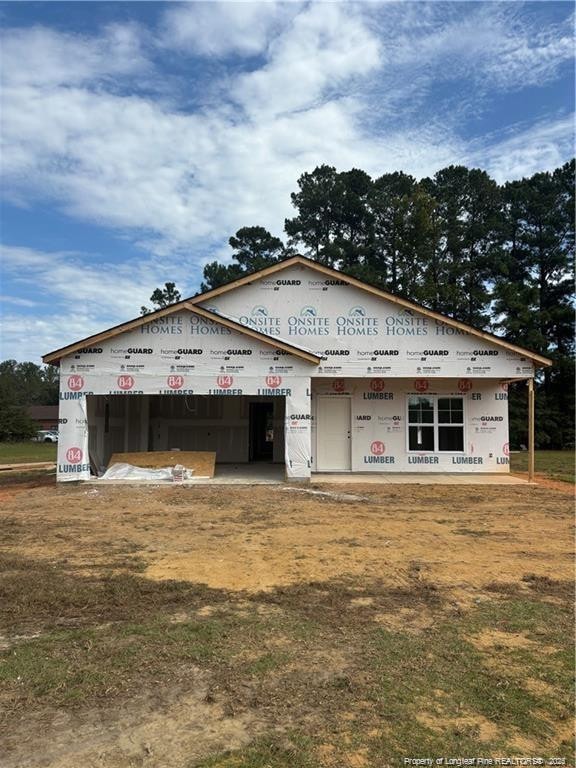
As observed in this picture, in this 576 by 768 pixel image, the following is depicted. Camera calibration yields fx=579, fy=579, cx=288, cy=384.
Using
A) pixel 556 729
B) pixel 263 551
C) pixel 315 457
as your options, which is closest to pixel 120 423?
pixel 315 457

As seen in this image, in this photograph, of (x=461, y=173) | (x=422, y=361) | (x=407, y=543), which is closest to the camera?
(x=407, y=543)

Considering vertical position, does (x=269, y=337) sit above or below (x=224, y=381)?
above

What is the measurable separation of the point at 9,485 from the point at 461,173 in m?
38.9

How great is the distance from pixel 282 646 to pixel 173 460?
12.3 m

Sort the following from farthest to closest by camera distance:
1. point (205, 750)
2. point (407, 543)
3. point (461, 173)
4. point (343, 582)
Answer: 1. point (461, 173)
2. point (407, 543)
3. point (343, 582)
4. point (205, 750)

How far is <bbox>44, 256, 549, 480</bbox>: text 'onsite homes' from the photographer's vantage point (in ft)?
49.4

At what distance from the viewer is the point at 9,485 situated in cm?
1547

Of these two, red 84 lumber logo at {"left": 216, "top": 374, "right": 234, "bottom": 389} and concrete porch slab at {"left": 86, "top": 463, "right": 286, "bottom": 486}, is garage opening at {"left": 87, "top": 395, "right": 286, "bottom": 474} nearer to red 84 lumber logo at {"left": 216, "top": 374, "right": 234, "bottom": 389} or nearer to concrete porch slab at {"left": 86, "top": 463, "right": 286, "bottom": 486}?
concrete porch slab at {"left": 86, "top": 463, "right": 286, "bottom": 486}

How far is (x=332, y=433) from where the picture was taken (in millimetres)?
17812

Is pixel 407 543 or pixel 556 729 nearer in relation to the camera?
pixel 556 729

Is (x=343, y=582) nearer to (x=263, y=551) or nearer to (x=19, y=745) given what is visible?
(x=263, y=551)

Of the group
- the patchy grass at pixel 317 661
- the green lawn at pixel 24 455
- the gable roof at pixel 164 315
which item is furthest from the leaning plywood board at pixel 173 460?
the green lawn at pixel 24 455

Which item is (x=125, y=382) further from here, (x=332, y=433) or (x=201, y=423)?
(x=332, y=433)

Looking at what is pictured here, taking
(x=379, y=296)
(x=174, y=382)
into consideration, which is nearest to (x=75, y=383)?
(x=174, y=382)
